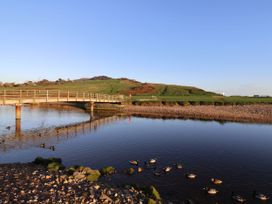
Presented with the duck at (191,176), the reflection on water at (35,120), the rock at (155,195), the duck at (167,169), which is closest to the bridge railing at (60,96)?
the reflection on water at (35,120)

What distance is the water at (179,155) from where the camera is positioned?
57.6ft

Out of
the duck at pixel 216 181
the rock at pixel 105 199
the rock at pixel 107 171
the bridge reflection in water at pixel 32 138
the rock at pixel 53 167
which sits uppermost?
the rock at pixel 105 199

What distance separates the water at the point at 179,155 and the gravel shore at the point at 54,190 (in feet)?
8.96

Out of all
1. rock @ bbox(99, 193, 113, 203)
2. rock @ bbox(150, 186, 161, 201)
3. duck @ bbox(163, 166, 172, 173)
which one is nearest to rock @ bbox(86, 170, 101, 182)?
rock @ bbox(99, 193, 113, 203)

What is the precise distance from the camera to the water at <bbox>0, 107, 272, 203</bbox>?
1755 cm

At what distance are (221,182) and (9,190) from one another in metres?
13.5

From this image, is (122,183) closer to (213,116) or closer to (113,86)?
(213,116)

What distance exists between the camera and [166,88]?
158 m

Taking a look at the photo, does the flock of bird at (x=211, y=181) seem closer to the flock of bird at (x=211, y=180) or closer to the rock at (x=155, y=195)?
the flock of bird at (x=211, y=180)

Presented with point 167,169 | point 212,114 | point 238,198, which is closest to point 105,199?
point 238,198

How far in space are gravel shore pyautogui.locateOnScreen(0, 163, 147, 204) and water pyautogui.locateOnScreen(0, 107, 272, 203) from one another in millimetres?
2732

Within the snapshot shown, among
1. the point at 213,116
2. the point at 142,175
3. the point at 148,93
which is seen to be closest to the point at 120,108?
the point at 213,116

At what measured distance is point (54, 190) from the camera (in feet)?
45.2

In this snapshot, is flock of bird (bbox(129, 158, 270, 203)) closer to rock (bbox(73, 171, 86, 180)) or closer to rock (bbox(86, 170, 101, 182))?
rock (bbox(86, 170, 101, 182))
